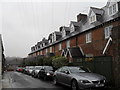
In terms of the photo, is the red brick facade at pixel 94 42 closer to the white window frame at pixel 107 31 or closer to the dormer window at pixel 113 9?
the white window frame at pixel 107 31

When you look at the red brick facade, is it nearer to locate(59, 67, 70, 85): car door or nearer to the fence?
the fence

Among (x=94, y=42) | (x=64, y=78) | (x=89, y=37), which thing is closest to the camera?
(x=64, y=78)

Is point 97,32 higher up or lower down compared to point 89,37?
higher up

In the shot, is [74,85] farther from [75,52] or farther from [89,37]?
[75,52]

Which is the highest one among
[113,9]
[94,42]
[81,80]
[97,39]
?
[113,9]

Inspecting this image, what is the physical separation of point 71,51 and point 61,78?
14.2 m

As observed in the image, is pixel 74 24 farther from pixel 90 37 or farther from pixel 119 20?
pixel 119 20

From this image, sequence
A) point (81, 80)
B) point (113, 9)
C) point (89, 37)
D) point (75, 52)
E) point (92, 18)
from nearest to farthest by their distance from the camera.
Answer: point (81, 80) → point (113, 9) → point (92, 18) → point (89, 37) → point (75, 52)

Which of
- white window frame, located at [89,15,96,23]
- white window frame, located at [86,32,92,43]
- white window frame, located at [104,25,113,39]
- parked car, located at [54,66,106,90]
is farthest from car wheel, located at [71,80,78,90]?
white window frame, located at [89,15,96,23]

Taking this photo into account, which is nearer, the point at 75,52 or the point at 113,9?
the point at 113,9

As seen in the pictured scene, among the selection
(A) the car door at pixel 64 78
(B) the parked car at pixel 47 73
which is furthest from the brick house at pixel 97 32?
(A) the car door at pixel 64 78

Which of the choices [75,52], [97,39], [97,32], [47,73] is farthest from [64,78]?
[75,52]

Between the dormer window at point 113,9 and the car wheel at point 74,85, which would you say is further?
the dormer window at point 113,9

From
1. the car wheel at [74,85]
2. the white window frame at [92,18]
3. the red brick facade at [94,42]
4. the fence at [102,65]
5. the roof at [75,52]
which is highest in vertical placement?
the white window frame at [92,18]
